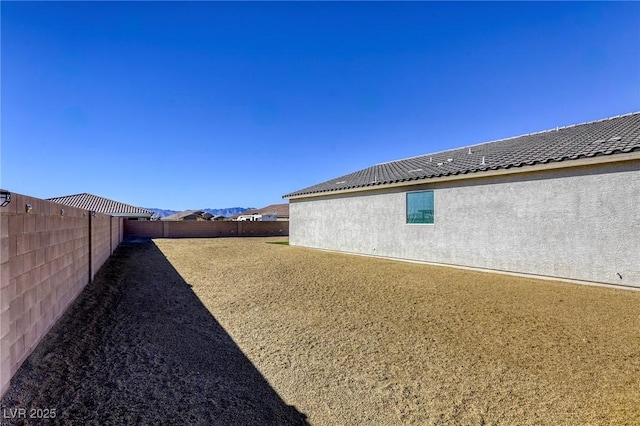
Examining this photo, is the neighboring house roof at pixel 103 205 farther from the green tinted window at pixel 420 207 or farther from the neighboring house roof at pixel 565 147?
the green tinted window at pixel 420 207

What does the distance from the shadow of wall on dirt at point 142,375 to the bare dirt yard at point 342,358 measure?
0.07 ft

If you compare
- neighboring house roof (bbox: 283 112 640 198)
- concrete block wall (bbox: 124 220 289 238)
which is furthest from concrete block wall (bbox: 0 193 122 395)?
concrete block wall (bbox: 124 220 289 238)

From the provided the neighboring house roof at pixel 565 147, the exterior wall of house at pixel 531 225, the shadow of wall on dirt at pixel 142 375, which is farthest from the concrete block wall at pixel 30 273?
the neighboring house roof at pixel 565 147

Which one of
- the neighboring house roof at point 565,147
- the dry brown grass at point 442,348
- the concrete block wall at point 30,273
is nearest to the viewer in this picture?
the concrete block wall at point 30,273

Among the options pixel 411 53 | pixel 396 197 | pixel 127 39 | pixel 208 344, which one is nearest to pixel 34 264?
pixel 208 344

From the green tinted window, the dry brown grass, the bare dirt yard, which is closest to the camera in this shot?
the bare dirt yard

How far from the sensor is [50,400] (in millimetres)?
3287

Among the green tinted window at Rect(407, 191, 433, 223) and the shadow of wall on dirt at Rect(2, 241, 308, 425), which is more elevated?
the green tinted window at Rect(407, 191, 433, 223)

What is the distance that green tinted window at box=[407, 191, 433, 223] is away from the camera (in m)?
13.2

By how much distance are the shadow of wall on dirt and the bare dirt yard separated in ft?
0.07

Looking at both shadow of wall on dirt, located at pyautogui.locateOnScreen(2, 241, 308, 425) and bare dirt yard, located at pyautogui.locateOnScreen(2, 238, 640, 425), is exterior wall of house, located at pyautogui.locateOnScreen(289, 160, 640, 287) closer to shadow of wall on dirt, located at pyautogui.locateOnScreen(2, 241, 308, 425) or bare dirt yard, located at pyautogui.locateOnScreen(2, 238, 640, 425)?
bare dirt yard, located at pyautogui.locateOnScreen(2, 238, 640, 425)

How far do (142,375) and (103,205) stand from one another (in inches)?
1637

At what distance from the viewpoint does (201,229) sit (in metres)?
34.8

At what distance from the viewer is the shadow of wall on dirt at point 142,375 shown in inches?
130
